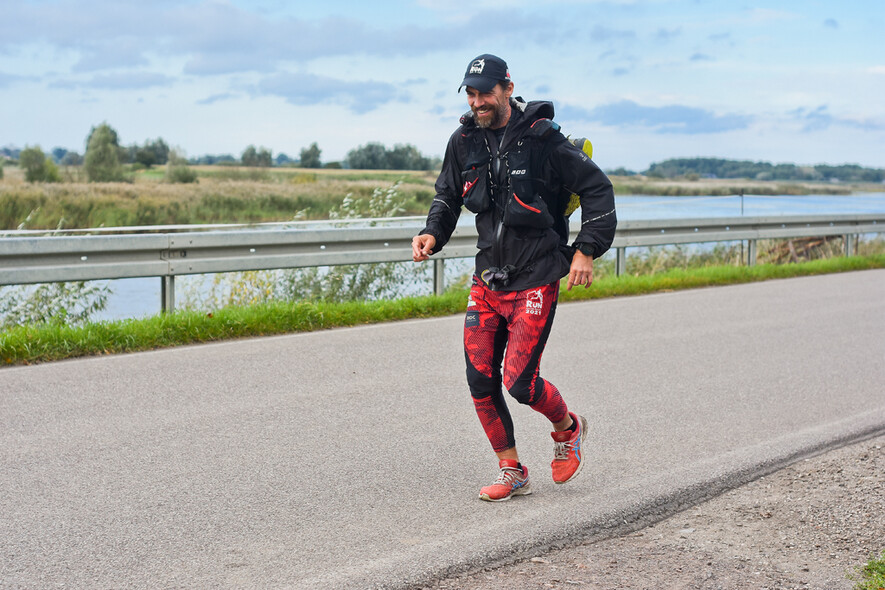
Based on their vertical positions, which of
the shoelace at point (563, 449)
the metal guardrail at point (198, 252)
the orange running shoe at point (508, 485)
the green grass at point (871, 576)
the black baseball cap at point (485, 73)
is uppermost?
the black baseball cap at point (485, 73)

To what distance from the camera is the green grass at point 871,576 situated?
3.65 m

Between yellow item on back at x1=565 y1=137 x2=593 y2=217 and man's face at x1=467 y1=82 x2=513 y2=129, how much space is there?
346 mm

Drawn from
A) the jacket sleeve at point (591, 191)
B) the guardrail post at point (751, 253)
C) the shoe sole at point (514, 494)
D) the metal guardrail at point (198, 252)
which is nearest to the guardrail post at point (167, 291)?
the metal guardrail at point (198, 252)

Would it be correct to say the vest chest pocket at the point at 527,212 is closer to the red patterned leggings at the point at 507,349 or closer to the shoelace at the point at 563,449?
the red patterned leggings at the point at 507,349

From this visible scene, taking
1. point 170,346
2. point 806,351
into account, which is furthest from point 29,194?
point 806,351

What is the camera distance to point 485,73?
4.30 m

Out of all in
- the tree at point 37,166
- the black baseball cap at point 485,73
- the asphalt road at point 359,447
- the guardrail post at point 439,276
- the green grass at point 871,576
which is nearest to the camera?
the green grass at point 871,576

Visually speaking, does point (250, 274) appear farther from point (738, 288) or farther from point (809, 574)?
point (809, 574)

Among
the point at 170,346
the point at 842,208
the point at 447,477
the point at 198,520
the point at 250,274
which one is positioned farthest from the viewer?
the point at 842,208

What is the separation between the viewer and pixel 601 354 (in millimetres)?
8258

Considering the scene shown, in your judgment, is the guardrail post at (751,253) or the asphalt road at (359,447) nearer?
the asphalt road at (359,447)

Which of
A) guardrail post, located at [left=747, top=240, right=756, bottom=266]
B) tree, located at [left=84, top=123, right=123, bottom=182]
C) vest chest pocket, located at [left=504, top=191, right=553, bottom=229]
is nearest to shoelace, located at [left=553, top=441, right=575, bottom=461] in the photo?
vest chest pocket, located at [left=504, top=191, right=553, bottom=229]

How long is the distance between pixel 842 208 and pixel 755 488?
1575cm

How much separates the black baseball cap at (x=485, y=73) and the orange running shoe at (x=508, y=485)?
1.76 meters
